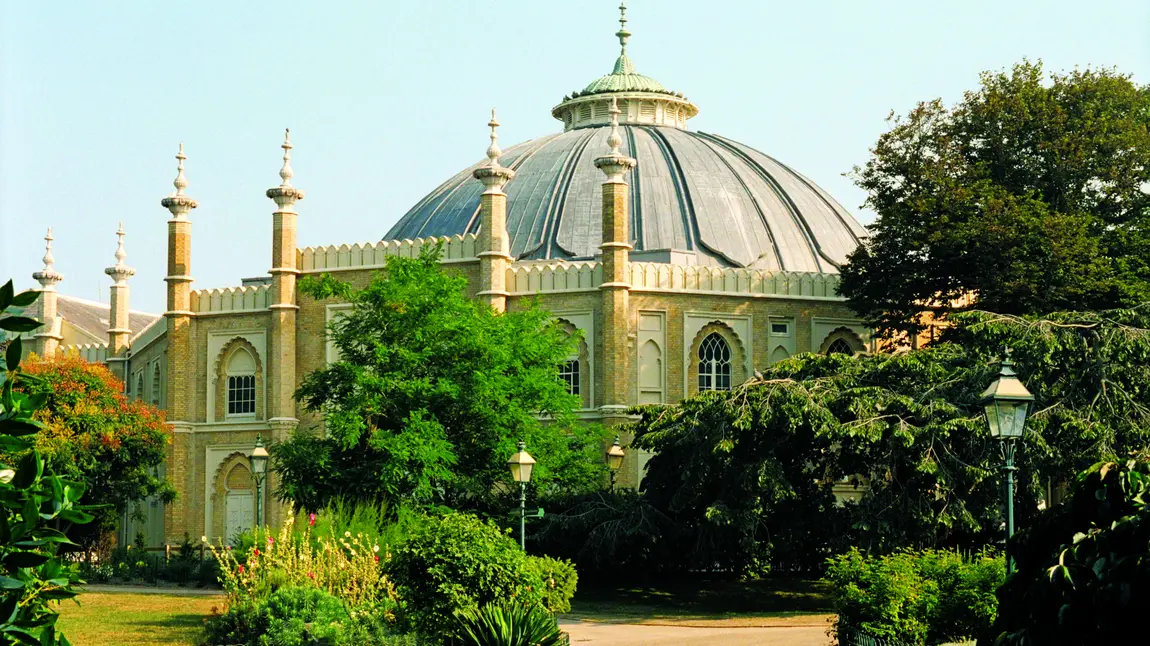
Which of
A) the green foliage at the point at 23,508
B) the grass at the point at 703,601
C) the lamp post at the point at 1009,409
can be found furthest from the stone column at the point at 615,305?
the green foliage at the point at 23,508

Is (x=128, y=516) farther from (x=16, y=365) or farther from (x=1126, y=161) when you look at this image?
(x=16, y=365)

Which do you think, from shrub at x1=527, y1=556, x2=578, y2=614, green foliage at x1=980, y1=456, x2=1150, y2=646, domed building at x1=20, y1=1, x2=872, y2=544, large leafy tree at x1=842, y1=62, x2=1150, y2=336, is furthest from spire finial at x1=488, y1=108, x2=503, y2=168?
green foliage at x1=980, y1=456, x2=1150, y2=646

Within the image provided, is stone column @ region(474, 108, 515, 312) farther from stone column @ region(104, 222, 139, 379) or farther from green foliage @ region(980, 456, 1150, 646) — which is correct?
green foliage @ region(980, 456, 1150, 646)

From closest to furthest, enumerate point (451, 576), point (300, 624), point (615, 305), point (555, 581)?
point (300, 624) < point (451, 576) < point (555, 581) < point (615, 305)

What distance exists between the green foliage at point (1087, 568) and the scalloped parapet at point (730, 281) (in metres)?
35.6

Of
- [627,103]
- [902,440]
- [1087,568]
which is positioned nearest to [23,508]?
[1087,568]

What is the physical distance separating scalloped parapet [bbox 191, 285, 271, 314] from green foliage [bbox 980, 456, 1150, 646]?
41.0 metres

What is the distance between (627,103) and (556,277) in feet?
57.7

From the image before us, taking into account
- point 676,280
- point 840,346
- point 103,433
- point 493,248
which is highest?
point 493,248

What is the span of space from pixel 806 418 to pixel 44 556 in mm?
25490

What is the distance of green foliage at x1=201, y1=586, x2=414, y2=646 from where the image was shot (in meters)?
20.1

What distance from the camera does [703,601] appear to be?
33.9 metres

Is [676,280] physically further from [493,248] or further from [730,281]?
[493,248]

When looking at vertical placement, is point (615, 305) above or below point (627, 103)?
below
